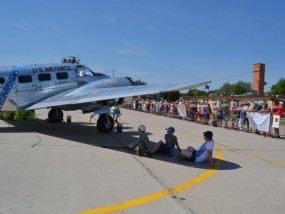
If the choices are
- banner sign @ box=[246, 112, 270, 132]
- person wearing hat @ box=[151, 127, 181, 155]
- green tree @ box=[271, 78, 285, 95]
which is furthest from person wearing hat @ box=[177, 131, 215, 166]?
green tree @ box=[271, 78, 285, 95]

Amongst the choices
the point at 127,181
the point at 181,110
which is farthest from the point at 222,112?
the point at 127,181

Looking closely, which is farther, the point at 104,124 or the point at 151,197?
the point at 104,124

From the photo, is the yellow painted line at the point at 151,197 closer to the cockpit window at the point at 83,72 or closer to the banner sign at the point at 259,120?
the cockpit window at the point at 83,72

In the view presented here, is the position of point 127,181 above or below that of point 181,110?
below

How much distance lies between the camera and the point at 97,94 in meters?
13.3

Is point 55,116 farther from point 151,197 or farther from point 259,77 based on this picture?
point 259,77

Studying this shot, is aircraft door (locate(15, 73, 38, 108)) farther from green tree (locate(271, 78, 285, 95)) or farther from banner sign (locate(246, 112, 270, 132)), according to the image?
green tree (locate(271, 78, 285, 95))

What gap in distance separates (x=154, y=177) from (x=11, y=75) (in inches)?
390

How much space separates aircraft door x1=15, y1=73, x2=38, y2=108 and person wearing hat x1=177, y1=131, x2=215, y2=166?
863cm

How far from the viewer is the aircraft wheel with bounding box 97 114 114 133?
49.9ft

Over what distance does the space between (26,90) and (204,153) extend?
9.36m

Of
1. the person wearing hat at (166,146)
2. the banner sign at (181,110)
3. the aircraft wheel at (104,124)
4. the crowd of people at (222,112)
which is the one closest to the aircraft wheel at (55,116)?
the aircraft wheel at (104,124)

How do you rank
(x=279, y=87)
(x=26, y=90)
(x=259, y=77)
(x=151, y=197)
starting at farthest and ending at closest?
(x=279, y=87) → (x=259, y=77) → (x=26, y=90) → (x=151, y=197)

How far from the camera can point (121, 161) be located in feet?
29.9
